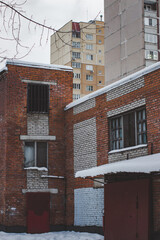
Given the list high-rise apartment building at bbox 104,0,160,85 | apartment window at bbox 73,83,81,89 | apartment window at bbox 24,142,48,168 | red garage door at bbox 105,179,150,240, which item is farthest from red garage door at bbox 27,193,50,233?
apartment window at bbox 73,83,81,89

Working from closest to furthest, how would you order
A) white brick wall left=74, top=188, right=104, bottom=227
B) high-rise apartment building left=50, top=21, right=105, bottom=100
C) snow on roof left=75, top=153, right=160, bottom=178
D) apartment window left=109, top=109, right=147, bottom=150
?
snow on roof left=75, top=153, right=160, bottom=178
apartment window left=109, top=109, right=147, bottom=150
white brick wall left=74, top=188, right=104, bottom=227
high-rise apartment building left=50, top=21, right=105, bottom=100

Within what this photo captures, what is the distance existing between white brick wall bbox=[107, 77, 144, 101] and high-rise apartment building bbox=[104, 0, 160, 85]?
28.5 meters

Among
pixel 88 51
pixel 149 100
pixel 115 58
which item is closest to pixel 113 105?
pixel 149 100

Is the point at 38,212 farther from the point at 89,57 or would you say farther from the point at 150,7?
the point at 89,57

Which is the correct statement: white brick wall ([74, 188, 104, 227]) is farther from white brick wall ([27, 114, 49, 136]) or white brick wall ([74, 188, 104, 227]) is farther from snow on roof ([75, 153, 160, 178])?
snow on roof ([75, 153, 160, 178])

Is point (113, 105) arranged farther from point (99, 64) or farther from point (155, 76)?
point (99, 64)

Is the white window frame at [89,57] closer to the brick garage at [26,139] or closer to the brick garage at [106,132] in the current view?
the brick garage at [26,139]

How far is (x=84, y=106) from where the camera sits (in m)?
17.0

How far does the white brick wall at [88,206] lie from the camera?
15172 mm

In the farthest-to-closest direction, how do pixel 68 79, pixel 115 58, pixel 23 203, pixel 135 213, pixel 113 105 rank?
pixel 115 58
pixel 68 79
pixel 23 203
pixel 113 105
pixel 135 213

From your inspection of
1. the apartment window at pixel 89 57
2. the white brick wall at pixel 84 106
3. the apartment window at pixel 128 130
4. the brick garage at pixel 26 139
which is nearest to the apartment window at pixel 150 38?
the apartment window at pixel 89 57

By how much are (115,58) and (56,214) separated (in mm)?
31035

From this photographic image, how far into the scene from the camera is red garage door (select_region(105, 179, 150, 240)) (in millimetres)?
12172

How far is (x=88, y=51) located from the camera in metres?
66.1
